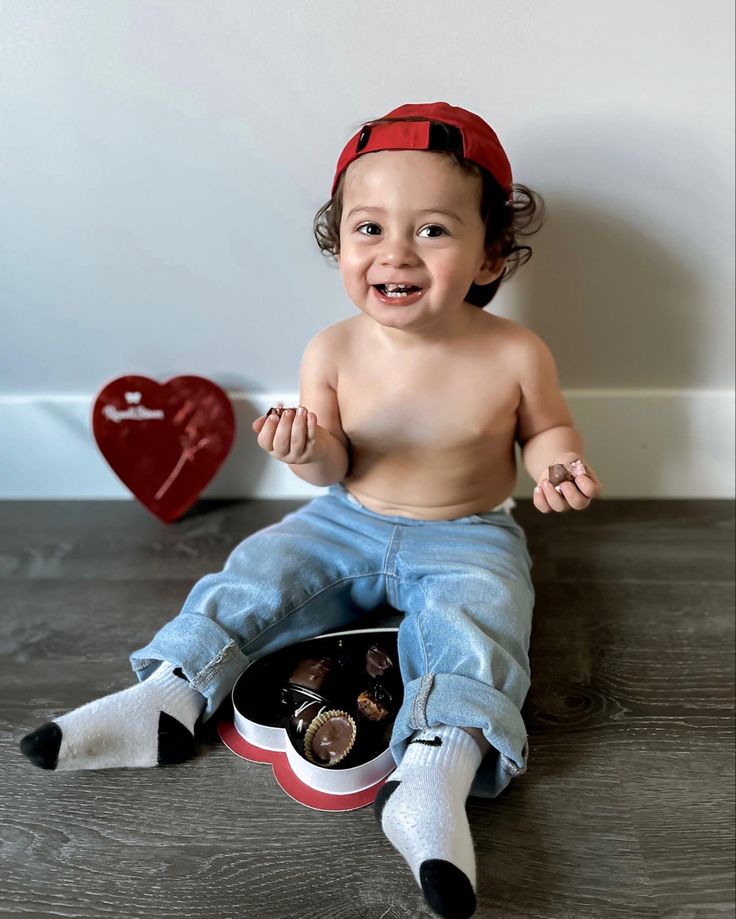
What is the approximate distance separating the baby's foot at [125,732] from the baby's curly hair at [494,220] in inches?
21.1

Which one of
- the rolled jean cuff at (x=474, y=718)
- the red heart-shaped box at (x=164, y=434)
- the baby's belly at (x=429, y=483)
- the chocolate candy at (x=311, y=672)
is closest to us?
the rolled jean cuff at (x=474, y=718)

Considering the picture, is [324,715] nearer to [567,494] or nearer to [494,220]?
[567,494]

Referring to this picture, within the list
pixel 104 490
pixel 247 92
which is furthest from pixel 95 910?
pixel 247 92

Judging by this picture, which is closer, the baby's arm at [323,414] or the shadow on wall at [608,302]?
the baby's arm at [323,414]

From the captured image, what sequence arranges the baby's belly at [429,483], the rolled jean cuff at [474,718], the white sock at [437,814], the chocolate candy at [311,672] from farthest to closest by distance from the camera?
the baby's belly at [429,483] < the chocolate candy at [311,672] < the rolled jean cuff at [474,718] < the white sock at [437,814]

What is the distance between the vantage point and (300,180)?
914 mm

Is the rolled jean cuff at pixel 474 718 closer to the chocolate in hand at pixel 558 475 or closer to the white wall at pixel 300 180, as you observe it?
the chocolate in hand at pixel 558 475

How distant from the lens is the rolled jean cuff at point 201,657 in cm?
76

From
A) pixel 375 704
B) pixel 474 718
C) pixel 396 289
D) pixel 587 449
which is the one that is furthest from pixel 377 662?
pixel 587 449

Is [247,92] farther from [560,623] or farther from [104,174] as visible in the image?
[560,623]

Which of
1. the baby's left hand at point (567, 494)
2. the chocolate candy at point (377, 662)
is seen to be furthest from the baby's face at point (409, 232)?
the chocolate candy at point (377, 662)

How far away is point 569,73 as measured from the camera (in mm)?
832

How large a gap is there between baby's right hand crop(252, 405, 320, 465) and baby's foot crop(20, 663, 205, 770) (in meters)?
0.26

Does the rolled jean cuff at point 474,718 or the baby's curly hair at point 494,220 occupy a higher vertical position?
the baby's curly hair at point 494,220
